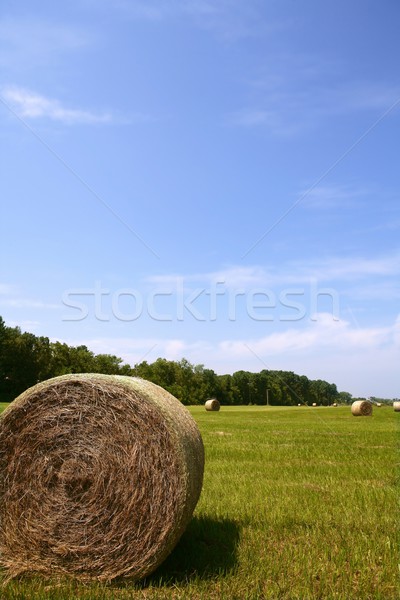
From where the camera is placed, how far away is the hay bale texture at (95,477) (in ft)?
19.3

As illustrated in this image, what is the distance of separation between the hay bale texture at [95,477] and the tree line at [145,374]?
70060 mm

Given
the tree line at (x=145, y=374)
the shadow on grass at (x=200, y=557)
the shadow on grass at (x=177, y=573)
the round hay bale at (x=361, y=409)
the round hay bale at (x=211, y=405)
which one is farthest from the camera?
the tree line at (x=145, y=374)

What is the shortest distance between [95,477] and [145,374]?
10678cm

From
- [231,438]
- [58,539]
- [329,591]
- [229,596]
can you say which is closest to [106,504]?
[58,539]

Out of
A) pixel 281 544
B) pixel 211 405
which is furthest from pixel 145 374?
pixel 281 544

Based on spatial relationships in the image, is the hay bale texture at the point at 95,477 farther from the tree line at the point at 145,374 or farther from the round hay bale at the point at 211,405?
the tree line at the point at 145,374

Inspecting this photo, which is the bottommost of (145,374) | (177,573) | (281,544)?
(177,573)

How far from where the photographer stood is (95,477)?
6.13 metres

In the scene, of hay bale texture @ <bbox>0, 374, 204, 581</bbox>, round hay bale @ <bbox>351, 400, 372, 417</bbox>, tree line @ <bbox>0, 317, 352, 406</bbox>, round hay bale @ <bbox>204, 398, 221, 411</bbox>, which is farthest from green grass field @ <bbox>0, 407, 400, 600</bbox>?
tree line @ <bbox>0, 317, 352, 406</bbox>

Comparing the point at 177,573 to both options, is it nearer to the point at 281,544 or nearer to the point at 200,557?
the point at 200,557

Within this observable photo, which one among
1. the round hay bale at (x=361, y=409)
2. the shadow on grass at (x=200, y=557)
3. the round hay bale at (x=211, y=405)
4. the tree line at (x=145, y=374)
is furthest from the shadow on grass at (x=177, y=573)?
the tree line at (x=145, y=374)

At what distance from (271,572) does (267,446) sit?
1071 centimetres

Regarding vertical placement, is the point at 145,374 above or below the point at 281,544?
above

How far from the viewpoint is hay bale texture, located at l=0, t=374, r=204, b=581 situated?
587 cm
